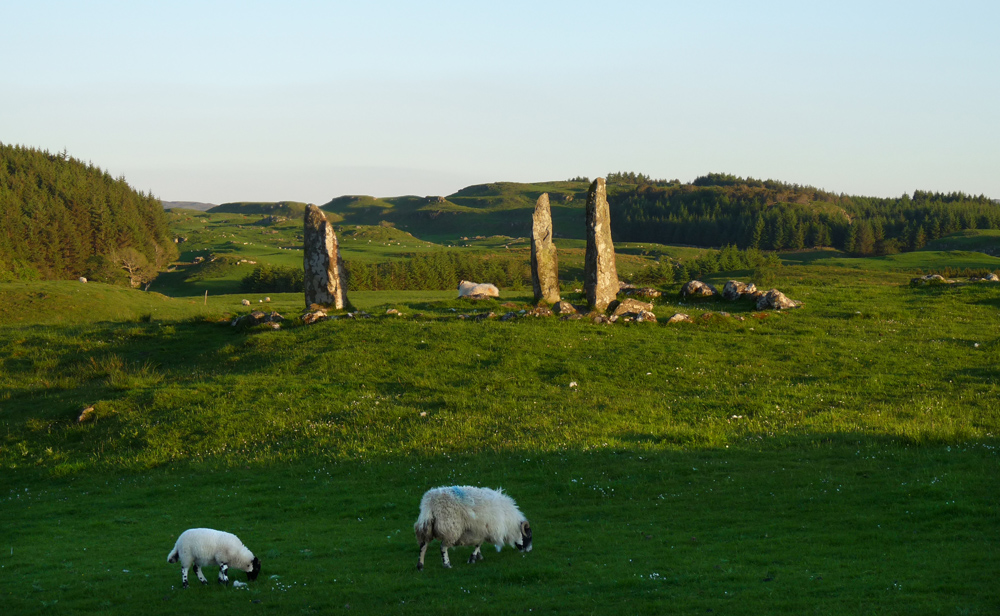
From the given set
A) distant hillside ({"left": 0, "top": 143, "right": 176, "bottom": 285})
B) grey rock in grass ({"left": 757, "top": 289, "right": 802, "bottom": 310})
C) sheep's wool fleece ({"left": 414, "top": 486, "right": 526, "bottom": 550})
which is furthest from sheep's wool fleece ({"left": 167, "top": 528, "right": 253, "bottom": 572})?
distant hillside ({"left": 0, "top": 143, "right": 176, "bottom": 285})

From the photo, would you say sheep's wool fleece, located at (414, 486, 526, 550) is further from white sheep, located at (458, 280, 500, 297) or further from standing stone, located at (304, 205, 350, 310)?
white sheep, located at (458, 280, 500, 297)

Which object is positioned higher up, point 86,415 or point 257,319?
point 257,319

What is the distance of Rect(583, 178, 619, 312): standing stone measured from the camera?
1476 inches

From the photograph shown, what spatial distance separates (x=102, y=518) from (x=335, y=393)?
972 cm

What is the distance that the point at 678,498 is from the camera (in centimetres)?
1445

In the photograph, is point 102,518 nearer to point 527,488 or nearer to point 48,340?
point 527,488

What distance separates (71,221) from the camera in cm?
10925

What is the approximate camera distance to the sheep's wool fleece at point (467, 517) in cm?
1086

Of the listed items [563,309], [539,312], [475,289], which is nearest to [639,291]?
[563,309]

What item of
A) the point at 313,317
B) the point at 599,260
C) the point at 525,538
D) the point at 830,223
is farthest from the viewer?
the point at 830,223

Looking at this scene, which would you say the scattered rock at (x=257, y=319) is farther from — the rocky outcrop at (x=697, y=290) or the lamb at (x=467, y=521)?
the lamb at (x=467, y=521)

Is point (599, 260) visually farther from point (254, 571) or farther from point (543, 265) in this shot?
point (254, 571)

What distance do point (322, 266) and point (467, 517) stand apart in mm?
30824

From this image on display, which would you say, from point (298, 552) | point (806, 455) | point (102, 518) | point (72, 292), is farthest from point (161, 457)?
point (72, 292)
